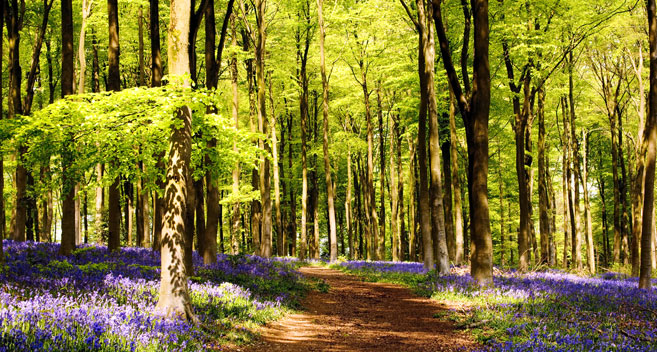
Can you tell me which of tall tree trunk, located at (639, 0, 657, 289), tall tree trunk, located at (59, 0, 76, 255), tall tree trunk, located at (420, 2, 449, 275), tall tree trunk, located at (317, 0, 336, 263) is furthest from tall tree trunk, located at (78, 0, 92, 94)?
tall tree trunk, located at (639, 0, 657, 289)

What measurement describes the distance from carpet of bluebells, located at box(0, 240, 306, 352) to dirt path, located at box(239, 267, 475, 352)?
1.86 ft

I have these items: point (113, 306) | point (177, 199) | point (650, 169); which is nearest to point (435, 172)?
point (650, 169)

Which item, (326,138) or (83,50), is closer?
(83,50)

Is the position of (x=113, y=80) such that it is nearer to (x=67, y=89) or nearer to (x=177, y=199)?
(x=67, y=89)

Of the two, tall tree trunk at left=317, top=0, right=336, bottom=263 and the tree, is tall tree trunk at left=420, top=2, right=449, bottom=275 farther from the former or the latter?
tall tree trunk at left=317, top=0, right=336, bottom=263

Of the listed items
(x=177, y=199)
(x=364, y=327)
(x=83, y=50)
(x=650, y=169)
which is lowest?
(x=364, y=327)

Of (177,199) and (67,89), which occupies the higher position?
(67,89)

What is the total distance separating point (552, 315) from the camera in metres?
8.08

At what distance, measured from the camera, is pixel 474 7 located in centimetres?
1252

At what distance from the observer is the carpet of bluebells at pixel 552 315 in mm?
6109

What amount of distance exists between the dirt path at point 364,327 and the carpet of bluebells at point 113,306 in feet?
1.86

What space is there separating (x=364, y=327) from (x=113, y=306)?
17.0 ft

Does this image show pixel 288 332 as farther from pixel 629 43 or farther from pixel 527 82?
pixel 629 43

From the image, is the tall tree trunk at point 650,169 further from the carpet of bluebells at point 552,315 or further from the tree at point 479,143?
the tree at point 479,143
